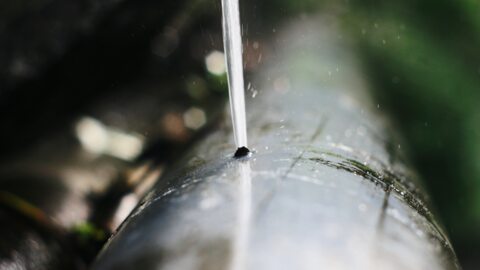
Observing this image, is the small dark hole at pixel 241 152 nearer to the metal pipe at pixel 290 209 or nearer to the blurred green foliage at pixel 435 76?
the metal pipe at pixel 290 209

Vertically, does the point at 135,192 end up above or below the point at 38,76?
below

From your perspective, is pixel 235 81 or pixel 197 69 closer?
pixel 235 81

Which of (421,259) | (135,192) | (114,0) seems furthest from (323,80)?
(114,0)

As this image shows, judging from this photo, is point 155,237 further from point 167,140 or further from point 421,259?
point 167,140

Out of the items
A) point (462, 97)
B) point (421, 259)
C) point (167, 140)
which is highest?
point (462, 97)

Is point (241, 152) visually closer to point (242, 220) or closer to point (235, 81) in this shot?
point (242, 220)

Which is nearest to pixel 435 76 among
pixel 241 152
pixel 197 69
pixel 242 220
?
pixel 197 69

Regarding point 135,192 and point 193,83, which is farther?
point 193,83

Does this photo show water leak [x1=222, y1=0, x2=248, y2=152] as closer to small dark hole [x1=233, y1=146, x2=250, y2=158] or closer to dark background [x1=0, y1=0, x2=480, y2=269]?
small dark hole [x1=233, y1=146, x2=250, y2=158]

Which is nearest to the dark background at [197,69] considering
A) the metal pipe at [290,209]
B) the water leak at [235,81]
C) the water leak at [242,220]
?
the water leak at [235,81]
